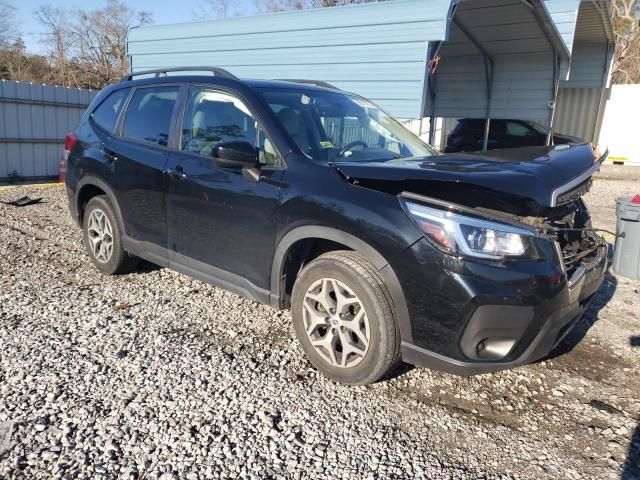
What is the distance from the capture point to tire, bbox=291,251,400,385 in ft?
8.97

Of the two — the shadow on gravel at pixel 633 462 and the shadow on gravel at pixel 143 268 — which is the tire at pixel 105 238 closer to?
the shadow on gravel at pixel 143 268

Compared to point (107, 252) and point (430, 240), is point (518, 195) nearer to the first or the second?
point (430, 240)

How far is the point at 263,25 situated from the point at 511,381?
10.6 m

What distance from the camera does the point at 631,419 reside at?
2.78 metres

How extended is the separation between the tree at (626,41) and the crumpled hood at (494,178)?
80.2 ft

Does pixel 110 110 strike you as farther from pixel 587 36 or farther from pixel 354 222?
pixel 587 36

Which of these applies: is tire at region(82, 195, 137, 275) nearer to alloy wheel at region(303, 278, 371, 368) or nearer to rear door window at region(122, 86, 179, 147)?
rear door window at region(122, 86, 179, 147)

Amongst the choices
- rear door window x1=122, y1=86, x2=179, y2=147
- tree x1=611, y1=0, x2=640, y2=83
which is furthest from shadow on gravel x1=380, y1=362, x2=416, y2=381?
tree x1=611, y1=0, x2=640, y2=83

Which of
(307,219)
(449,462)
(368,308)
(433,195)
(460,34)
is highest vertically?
(460,34)

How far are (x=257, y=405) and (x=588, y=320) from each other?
3018 millimetres

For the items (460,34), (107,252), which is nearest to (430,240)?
(107,252)

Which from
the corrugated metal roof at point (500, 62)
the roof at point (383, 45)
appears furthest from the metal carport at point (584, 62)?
the corrugated metal roof at point (500, 62)

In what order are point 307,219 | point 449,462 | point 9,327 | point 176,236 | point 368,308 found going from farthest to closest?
point 176,236, point 9,327, point 307,219, point 368,308, point 449,462

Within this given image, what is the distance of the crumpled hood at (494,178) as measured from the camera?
2.56m
